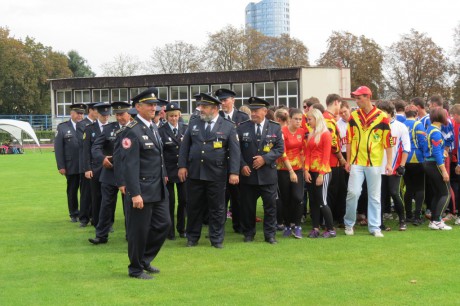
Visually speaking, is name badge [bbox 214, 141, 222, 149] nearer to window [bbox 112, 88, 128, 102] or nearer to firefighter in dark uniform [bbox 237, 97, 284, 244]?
firefighter in dark uniform [bbox 237, 97, 284, 244]

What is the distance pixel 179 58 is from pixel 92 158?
6418 cm

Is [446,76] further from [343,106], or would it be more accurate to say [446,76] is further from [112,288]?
[112,288]

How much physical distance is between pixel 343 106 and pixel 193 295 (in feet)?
17.7

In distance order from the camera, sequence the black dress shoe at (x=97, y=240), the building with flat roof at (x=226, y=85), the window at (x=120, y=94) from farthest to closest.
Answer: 1. the window at (x=120, y=94)
2. the building with flat roof at (x=226, y=85)
3. the black dress shoe at (x=97, y=240)

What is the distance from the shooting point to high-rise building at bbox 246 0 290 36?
561ft

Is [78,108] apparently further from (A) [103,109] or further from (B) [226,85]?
(B) [226,85]

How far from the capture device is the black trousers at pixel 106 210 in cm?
952

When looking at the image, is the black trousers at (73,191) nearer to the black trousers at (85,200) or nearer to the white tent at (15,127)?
the black trousers at (85,200)

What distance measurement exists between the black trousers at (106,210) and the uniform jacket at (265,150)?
199 centimetres

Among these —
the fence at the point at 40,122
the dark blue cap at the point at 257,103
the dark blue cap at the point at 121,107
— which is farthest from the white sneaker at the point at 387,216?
the fence at the point at 40,122

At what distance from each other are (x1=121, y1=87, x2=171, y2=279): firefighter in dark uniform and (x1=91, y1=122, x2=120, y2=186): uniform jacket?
2.56 meters

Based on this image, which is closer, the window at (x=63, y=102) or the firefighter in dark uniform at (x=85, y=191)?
the firefighter in dark uniform at (x=85, y=191)

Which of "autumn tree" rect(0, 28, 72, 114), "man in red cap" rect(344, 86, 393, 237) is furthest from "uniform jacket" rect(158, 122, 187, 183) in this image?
"autumn tree" rect(0, 28, 72, 114)

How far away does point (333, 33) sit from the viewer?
65.2 meters
